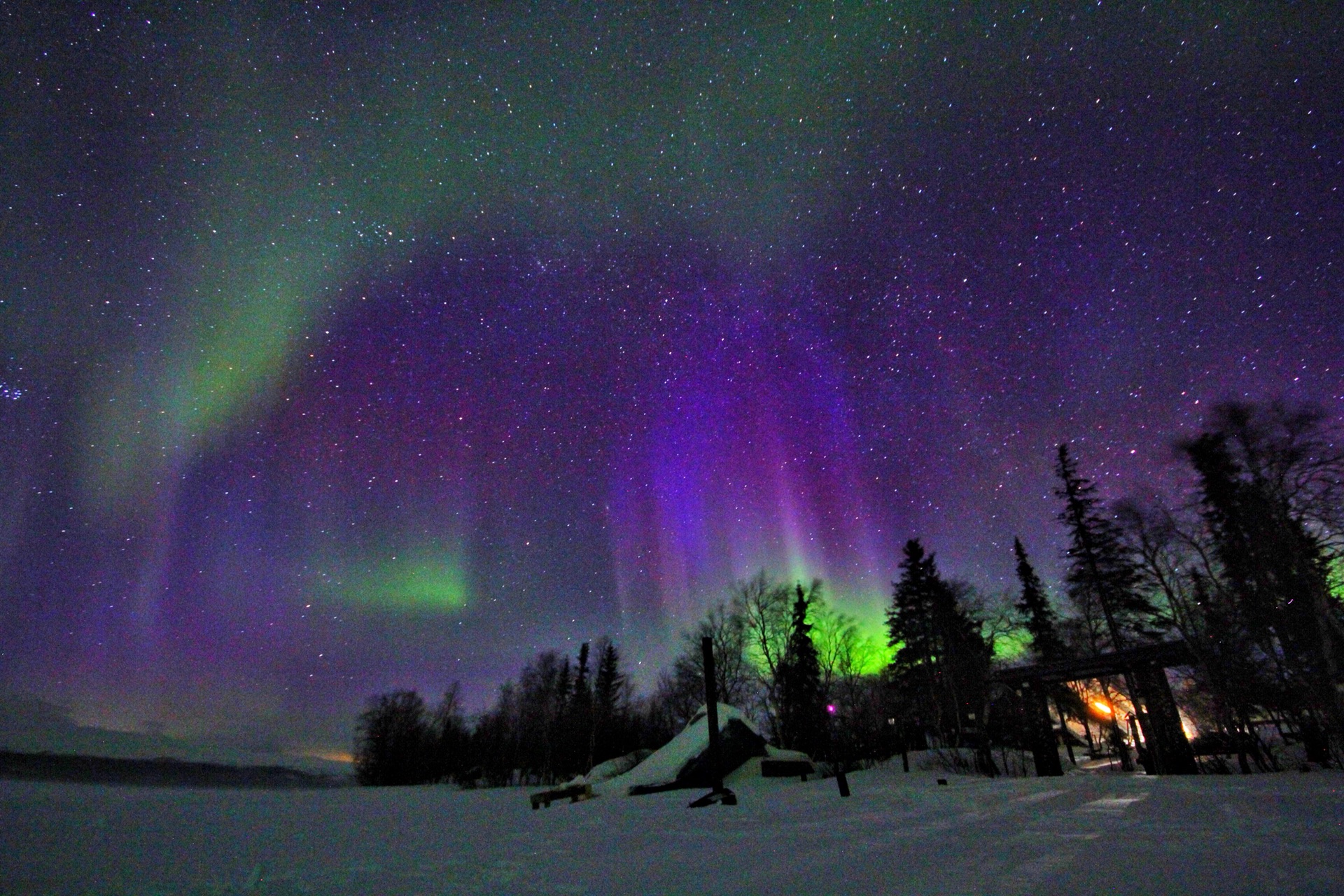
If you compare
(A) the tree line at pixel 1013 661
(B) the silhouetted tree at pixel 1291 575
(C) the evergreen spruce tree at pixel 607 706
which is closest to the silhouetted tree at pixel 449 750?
(A) the tree line at pixel 1013 661

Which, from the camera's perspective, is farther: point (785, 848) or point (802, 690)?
point (802, 690)

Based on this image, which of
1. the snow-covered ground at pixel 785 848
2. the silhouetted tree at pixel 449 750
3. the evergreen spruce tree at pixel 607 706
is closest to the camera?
the snow-covered ground at pixel 785 848

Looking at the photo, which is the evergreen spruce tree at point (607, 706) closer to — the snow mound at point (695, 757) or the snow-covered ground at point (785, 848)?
the snow mound at point (695, 757)

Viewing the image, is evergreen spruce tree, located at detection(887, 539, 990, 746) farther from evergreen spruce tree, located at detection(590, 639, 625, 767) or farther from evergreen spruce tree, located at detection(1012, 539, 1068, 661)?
evergreen spruce tree, located at detection(590, 639, 625, 767)

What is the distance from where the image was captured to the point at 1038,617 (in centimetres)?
4144

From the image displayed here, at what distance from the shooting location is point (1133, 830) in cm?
727

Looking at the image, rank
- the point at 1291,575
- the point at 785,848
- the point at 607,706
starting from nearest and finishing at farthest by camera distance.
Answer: the point at 785,848 < the point at 1291,575 < the point at 607,706

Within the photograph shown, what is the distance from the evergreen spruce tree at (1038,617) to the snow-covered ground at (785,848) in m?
27.5

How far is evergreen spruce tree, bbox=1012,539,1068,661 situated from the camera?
40.3 meters

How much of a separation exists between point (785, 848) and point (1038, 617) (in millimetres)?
42888

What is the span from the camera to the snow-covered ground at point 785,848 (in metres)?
5.19

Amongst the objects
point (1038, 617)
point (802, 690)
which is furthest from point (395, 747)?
point (1038, 617)

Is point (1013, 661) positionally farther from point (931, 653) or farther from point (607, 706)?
point (607, 706)

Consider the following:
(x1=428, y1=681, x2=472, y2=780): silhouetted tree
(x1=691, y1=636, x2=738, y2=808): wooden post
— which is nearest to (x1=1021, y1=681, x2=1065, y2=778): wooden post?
(x1=691, y1=636, x2=738, y2=808): wooden post
